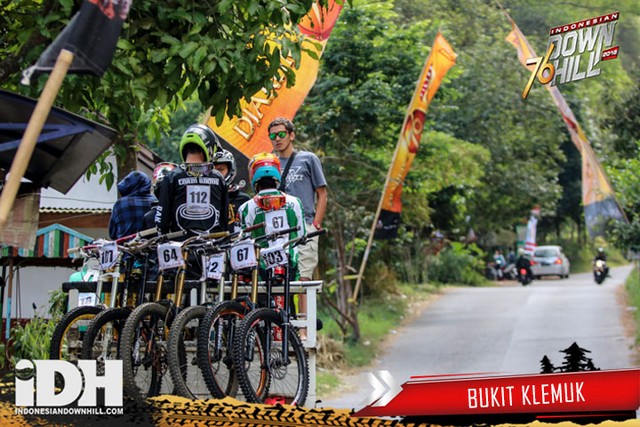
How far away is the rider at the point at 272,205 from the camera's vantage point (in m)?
6.23

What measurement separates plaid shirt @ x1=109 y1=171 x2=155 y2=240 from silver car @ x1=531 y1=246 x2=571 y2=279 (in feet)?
116

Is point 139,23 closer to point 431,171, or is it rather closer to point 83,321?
point 83,321

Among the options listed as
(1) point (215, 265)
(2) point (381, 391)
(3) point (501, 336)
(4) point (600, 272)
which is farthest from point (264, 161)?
(4) point (600, 272)

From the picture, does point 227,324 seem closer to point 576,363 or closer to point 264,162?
point 264,162

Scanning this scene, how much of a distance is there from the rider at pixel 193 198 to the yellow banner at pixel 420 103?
9.63m

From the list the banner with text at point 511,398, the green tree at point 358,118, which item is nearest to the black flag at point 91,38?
the banner with text at point 511,398

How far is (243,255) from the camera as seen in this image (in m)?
5.65

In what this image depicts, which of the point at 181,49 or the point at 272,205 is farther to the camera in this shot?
the point at 272,205

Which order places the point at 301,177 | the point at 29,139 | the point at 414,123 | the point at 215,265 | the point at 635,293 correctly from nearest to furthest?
the point at 29,139, the point at 215,265, the point at 301,177, the point at 414,123, the point at 635,293

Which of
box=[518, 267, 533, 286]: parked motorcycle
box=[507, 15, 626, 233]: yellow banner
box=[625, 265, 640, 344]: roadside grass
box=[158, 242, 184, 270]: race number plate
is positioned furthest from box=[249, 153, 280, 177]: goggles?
box=[518, 267, 533, 286]: parked motorcycle

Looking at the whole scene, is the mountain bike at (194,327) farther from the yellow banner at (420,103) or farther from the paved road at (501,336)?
the yellow banner at (420,103)

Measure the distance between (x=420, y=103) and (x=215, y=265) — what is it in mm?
10151

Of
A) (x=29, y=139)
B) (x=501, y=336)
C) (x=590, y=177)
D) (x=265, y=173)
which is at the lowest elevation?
(x=501, y=336)

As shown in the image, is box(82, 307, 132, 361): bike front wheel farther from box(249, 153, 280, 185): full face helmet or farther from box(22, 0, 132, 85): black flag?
box(22, 0, 132, 85): black flag
